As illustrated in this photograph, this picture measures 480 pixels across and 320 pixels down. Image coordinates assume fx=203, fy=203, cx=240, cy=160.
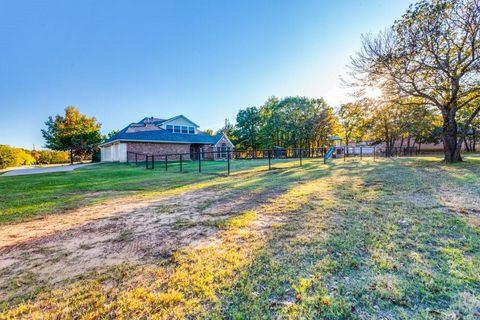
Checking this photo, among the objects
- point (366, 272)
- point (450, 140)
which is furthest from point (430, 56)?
point (366, 272)

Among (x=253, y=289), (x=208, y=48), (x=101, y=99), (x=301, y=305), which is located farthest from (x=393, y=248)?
(x=101, y=99)

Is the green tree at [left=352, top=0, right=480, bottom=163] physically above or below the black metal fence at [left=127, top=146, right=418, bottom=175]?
above

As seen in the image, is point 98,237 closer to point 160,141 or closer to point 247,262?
point 247,262

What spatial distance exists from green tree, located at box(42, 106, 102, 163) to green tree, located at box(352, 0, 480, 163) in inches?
1241

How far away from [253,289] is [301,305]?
0.37 m

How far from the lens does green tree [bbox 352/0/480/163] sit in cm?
962

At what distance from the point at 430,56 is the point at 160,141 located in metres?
20.2

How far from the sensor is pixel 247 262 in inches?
77.4

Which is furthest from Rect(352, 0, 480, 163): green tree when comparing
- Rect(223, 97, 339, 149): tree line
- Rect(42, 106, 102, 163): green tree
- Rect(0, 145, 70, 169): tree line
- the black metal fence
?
Rect(42, 106, 102, 163): green tree

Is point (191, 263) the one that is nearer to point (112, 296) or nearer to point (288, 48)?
point (112, 296)

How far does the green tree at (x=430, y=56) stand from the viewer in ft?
31.6

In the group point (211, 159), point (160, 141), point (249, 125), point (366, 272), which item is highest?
point (249, 125)

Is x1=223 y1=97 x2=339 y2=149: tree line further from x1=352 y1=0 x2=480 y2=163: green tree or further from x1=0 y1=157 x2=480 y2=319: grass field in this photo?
x1=0 y1=157 x2=480 y2=319: grass field

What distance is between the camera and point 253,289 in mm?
1588
